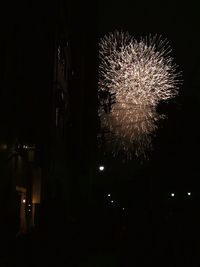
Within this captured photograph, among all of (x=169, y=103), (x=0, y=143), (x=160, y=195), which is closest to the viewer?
(x=0, y=143)

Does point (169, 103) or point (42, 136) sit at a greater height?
point (169, 103)

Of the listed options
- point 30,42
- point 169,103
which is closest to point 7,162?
point 30,42

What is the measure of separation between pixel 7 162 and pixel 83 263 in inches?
162

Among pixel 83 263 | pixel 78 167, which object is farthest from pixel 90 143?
pixel 83 263

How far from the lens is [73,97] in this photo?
30.7 m

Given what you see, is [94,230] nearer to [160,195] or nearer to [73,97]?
[73,97]

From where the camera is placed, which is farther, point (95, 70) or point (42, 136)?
point (95, 70)

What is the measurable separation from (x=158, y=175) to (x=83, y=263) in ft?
98.1

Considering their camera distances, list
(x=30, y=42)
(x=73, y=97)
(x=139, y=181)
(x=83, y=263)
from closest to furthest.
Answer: (x=83, y=263)
(x=30, y=42)
(x=73, y=97)
(x=139, y=181)

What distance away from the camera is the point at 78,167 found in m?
32.6

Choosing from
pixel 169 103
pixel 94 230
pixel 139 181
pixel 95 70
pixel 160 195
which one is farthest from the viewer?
pixel 139 181

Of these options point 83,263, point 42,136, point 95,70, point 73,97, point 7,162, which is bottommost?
point 83,263

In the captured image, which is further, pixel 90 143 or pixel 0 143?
pixel 90 143

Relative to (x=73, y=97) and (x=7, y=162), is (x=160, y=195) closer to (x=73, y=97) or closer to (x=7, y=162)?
(x=73, y=97)
